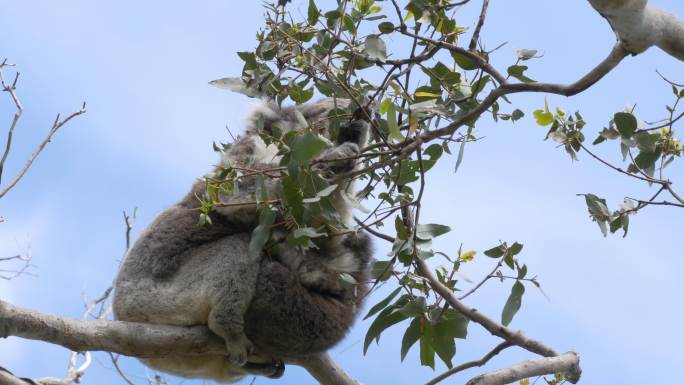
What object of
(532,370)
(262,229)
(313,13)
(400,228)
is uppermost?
(313,13)

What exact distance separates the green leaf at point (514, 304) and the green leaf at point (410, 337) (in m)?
0.38

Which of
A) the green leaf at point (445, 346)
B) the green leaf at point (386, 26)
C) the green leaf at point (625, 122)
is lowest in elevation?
the green leaf at point (445, 346)

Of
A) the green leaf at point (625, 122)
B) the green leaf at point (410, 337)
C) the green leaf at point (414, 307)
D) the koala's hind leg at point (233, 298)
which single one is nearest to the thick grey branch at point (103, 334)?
the koala's hind leg at point (233, 298)

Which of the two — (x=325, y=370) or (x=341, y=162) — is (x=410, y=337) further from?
(x=325, y=370)

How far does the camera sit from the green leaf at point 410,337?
3.38m

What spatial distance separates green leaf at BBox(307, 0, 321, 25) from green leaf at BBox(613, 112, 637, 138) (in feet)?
4.50

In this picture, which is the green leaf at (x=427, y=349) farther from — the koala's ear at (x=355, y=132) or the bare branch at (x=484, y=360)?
the koala's ear at (x=355, y=132)

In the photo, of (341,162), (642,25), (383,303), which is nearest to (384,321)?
(383,303)

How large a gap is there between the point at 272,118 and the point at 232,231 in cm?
75

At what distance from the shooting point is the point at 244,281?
400 centimetres

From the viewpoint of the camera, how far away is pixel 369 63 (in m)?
3.32

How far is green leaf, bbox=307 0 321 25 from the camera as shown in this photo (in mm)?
3340

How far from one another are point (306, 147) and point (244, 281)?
1420mm

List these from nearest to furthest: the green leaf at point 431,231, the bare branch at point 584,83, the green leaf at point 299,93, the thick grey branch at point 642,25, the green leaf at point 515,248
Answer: the thick grey branch at point 642,25 → the bare branch at point 584,83 → the green leaf at point 431,231 → the green leaf at point 515,248 → the green leaf at point 299,93
